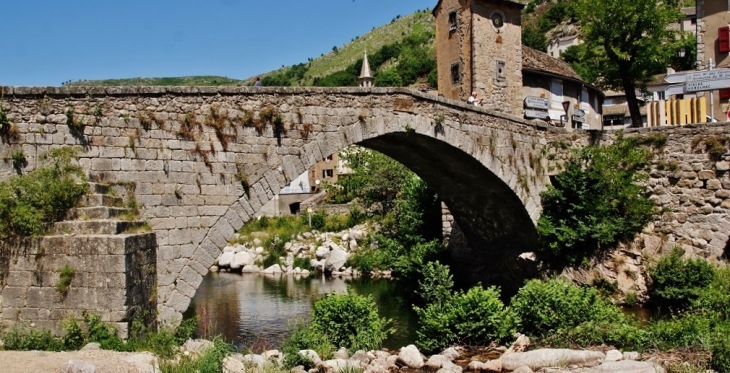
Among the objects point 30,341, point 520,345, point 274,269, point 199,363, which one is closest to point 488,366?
point 520,345

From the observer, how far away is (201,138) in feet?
40.0

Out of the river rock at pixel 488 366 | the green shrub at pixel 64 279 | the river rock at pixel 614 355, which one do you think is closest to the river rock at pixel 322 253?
the river rock at pixel 488 366

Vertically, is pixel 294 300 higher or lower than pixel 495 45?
lower

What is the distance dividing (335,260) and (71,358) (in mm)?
20933

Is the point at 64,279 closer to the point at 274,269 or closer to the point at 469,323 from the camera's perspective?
the point at 469,323

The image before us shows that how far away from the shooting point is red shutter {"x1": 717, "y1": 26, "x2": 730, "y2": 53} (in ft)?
79.2

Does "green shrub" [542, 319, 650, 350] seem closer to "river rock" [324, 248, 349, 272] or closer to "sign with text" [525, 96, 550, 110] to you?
"sign with text" [525, 96, 550, 110]

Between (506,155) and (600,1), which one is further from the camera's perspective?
(600,1)

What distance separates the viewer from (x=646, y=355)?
457 inches

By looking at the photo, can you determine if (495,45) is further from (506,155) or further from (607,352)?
(607,352)

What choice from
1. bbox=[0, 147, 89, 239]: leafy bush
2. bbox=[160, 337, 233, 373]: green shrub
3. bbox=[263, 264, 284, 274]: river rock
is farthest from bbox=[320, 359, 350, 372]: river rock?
bbox=[263, 264, 284, 274]: river rock

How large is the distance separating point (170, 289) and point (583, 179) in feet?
39.6

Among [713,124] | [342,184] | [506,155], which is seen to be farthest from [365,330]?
[342,184]

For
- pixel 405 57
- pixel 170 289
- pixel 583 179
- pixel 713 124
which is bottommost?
pixel 170 289
